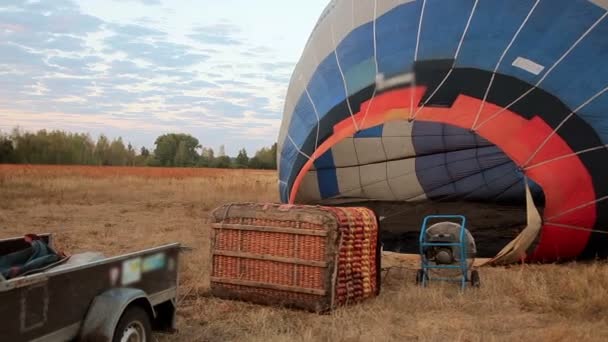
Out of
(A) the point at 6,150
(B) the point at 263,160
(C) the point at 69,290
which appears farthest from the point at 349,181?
(B) the point at 263,160

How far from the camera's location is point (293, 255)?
4.68 m

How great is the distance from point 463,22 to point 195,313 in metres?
3.87

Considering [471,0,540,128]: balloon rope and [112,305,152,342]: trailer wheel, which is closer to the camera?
[112,305,152,342]: trailer wheel

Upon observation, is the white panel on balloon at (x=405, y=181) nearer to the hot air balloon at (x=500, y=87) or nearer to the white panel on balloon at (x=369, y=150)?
the white panel on balloon at (x=369, y=150)

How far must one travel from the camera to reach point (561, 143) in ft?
20.1

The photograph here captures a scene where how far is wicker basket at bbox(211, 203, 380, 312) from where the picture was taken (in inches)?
181

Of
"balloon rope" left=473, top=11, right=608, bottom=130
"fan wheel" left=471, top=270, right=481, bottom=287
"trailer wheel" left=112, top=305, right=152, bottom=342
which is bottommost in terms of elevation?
"fan wheel" left=471, top=270, right=481, bottom=287

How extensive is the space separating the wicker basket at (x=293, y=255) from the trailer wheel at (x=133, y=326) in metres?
1.53

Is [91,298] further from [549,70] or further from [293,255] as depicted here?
[549,70]

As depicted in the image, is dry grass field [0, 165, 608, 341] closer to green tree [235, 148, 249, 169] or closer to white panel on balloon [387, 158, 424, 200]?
white panel on balloon [387, 158, 424, 200]

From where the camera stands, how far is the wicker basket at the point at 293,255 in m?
4.59

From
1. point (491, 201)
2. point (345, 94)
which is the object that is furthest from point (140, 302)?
point (491, 201)

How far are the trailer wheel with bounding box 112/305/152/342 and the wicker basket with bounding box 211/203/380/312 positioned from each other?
153cm

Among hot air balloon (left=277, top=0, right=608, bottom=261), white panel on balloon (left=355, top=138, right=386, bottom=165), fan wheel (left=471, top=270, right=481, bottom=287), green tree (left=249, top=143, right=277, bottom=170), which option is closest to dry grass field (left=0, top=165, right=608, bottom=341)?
fan wheel (left=471, top=270, right=481, bottom=287)
